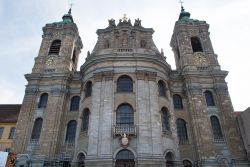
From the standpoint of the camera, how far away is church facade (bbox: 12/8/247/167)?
71.8 ft

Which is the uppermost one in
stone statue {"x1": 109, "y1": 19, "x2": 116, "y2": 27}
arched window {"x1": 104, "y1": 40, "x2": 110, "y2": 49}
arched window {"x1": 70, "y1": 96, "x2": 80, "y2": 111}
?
stone statue {"x1": 109, "y1": 19, "x2": 116, "y2": 27}

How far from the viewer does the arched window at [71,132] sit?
25500 millimetres

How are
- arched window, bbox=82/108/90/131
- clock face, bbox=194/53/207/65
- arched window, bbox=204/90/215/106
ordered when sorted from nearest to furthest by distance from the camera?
arched window, bbox=82/108/90/131 → arched window, bbox=204/90/215/106 → clock face, bbox=194/53/207/65

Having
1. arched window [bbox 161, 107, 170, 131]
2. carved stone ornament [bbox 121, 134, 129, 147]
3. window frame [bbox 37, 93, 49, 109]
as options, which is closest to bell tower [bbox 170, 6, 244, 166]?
arched window [bbox 161, 107, 170, 131]

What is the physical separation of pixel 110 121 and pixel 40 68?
12293 millimetres

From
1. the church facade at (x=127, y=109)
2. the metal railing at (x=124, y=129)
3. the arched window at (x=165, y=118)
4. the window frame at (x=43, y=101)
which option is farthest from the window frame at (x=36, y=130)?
the arched window at (x=165, y=118)

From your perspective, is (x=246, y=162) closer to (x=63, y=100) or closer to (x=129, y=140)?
(x=129, y=140)

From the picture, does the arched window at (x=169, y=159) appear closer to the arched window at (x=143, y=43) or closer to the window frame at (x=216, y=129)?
the window frame at (x=216, y=129)

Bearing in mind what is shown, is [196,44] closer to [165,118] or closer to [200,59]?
[200,59]

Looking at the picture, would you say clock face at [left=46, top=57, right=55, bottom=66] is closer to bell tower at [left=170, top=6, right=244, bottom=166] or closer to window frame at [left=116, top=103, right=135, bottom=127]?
window frame at [left=116, top=103, right=135, bottom=127]

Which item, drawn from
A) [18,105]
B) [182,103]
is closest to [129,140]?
[182,103]

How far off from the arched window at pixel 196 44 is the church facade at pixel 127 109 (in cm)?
64

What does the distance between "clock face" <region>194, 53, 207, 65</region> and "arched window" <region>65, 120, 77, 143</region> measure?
15.7 meters

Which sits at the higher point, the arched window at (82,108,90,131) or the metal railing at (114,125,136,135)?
the arched window at (82,108,90,131)
